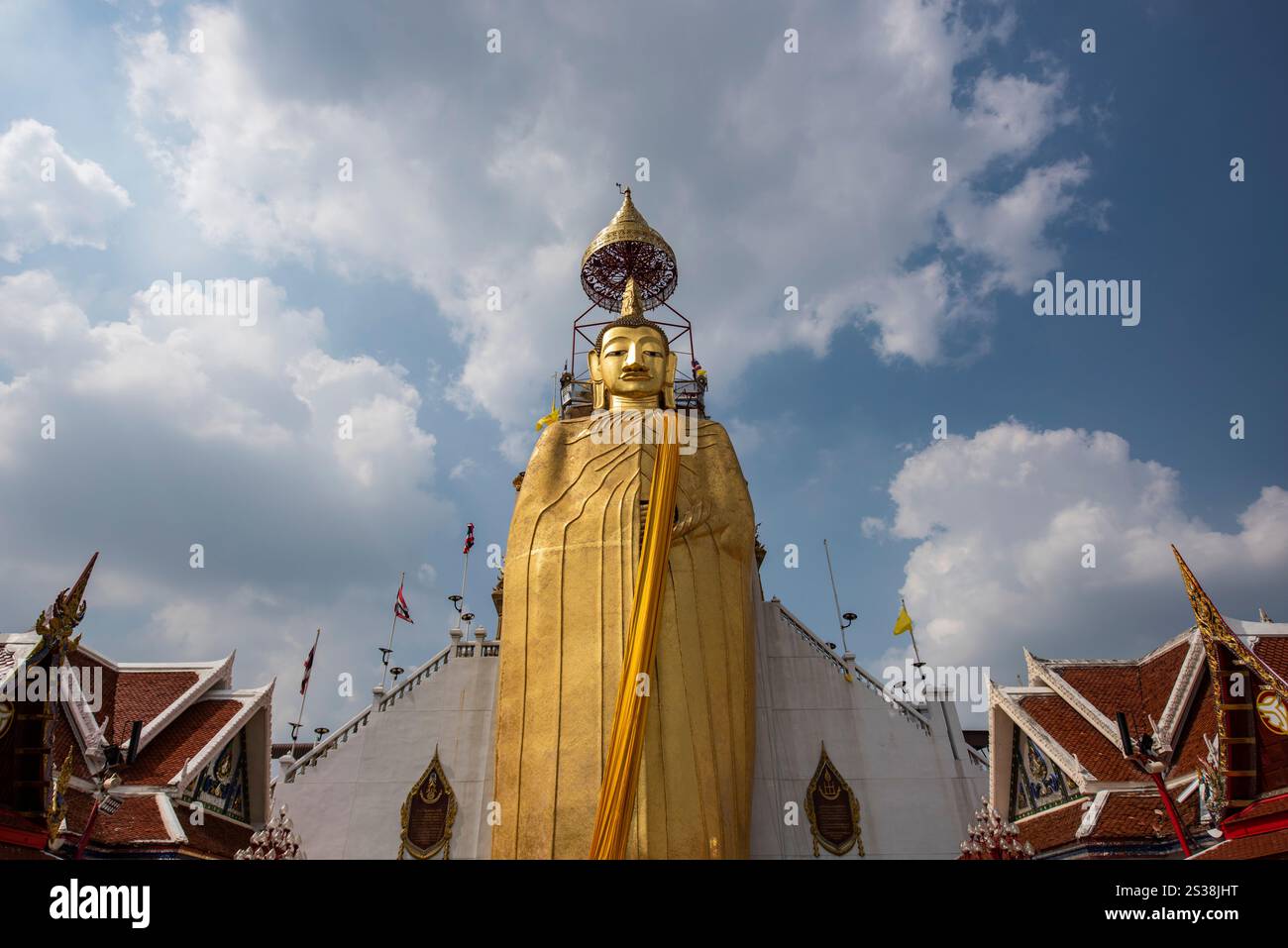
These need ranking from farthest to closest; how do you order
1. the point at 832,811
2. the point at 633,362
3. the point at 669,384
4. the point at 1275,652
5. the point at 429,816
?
the point at 669,384 → the point at 633,362 → the point at 832,811 → the point at 429,816 → the point at 1275,652

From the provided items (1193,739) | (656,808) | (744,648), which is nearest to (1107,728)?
(1193,739)

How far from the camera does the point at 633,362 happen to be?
14523mm

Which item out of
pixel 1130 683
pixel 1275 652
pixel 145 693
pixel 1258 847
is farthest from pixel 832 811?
pixel 145 693

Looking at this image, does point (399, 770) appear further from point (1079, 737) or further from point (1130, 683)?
point (1130, 683)

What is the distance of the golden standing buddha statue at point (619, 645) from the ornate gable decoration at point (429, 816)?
2612 mm

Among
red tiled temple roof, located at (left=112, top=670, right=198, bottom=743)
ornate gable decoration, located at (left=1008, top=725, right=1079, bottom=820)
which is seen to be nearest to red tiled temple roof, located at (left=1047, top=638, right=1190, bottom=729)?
ornate gable decoration, located at (left=1008, top=725, right=1079, bottom=820)

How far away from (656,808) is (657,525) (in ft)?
13.6

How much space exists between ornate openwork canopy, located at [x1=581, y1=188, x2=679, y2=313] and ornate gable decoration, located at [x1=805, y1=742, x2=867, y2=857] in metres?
10.6

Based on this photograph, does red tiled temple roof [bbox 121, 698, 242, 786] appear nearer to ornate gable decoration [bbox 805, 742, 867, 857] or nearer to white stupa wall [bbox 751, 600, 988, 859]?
white stupa wall [bbox 751, 600, 988, 859]

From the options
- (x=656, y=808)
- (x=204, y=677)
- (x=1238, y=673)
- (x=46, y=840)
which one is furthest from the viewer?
(x=204, y=677)

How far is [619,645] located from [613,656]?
181mm

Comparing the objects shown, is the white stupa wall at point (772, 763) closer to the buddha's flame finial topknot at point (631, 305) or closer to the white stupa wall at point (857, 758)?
the white stupa wall at point (857, 758)

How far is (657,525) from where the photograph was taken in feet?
40.4
